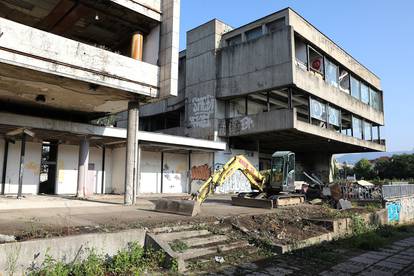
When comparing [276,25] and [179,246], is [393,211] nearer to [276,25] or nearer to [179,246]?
[276,25]

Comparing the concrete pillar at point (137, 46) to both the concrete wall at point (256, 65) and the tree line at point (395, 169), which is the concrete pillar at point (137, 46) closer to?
the concrete wall at point (256, 65)

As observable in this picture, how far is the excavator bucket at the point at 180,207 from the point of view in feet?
40.7

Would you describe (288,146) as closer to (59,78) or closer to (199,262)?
(59,78)

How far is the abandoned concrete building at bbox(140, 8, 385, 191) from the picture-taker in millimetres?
27844

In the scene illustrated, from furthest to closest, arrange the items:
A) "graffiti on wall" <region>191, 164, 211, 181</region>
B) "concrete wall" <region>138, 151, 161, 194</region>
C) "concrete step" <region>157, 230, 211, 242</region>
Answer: "graffiti on wall" <region>191, 164, 211, 181</region> → "concrete wall" <region>138, 151, 161, 194</region> → "concrete step" <region>157, 230, 211, 242</region>

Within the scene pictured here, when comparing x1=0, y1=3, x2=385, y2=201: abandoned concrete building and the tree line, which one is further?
the tree line

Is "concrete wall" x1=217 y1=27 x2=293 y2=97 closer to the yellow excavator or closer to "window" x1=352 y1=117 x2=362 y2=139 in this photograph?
the yellow excavator

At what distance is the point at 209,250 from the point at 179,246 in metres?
0.83

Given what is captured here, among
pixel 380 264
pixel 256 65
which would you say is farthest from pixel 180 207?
pixel 256 65

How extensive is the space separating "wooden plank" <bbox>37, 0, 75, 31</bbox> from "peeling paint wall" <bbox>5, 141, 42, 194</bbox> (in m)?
7.66

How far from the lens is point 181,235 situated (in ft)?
31.1

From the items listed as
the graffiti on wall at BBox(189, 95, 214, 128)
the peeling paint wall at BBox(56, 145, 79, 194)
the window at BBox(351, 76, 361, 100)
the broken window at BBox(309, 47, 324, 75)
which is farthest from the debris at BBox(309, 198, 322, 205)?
the window at BBox(351, 76, 361, 100)

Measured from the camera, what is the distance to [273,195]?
723 inches

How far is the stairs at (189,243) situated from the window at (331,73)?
26.0 m
